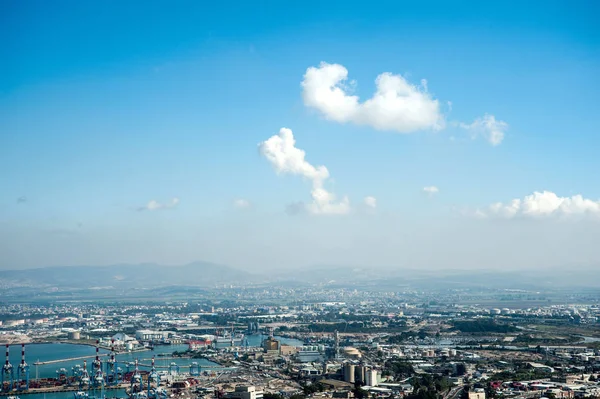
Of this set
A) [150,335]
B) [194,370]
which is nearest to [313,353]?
[194,370]

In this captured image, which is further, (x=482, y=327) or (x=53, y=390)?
(x=482, y=327)

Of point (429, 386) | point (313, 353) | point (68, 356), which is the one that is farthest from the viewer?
point (313, 353)

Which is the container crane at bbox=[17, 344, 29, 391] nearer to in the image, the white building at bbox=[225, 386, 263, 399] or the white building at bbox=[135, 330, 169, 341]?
the white building at bbox=[225, 386, 263, 399]

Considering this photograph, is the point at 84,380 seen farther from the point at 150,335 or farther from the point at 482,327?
the point at 482,327

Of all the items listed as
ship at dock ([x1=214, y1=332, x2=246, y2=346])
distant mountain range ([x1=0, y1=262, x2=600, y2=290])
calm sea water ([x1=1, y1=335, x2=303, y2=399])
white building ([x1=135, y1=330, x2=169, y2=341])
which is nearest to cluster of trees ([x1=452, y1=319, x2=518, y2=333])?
calm sea water ([x1=1, y1=335, x2=303, y2=399])

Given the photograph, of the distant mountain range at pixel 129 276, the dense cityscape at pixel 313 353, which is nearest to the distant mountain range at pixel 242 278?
the distant mountain range at pixel 129 276

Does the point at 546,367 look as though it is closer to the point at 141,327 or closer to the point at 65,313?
the point at 141,327

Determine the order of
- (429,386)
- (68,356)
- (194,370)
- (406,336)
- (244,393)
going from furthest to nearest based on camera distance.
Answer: (406,336) < (68,356) < (194,370) < (429,386) < (244,393)
